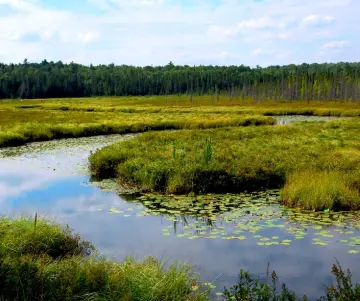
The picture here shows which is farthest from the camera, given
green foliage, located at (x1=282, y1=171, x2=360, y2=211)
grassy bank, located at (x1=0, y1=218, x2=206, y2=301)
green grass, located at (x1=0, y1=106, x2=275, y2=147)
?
green grass, located at (x1=0, y1=106, x2=275, y2=147)

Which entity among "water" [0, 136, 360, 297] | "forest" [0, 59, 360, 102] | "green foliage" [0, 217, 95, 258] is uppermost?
"forest" [0, 59, 360, 102]

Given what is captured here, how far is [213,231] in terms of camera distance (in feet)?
43.1

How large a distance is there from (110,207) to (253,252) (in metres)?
6.72

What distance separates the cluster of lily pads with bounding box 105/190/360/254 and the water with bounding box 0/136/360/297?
28 mm

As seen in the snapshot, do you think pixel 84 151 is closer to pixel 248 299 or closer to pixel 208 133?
pixel 208 133

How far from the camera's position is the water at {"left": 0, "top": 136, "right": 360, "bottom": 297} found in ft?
35.2

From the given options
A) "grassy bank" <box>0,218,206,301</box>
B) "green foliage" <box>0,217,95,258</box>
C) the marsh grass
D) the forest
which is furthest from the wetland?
the forest

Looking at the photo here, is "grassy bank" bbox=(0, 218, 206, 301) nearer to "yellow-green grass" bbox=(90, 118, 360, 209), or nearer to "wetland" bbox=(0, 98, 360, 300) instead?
"wetland" bbox=(0, 98, 360, 300)

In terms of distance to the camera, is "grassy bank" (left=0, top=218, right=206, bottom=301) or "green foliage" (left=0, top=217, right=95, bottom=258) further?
"green foliage" (left=0, top=217, right=95, bottom=258)

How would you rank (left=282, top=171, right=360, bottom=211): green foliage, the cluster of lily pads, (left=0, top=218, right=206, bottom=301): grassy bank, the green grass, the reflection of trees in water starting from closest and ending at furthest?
(left=0, top=218, right=206, bottom=301): grassy bank < the cluster of lily pads < the reflection of trees in water < (left=282, top=171, right=360, bottom=211): green foliage < the green grass

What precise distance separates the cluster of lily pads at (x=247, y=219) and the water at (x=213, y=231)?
3 cm

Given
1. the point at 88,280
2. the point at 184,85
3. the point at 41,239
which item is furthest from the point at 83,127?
the point at 184,85

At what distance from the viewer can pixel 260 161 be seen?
19781mm

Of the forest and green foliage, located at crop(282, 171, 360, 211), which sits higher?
the forest
